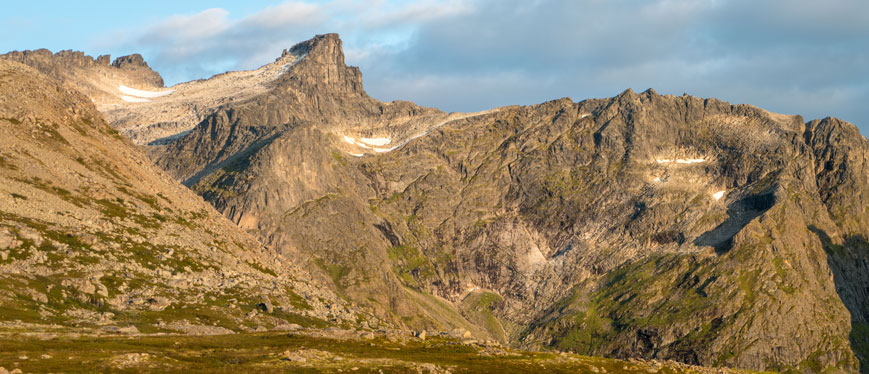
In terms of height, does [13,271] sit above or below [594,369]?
above

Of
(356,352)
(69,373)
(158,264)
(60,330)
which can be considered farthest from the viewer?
(158,264)

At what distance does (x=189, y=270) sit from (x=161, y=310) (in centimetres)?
3046

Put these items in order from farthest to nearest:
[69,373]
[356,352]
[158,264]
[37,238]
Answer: [158,264]
[37,238]
[356,352]
[69,373]

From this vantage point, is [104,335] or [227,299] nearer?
[104,335]

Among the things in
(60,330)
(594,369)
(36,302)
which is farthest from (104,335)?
(594,369)

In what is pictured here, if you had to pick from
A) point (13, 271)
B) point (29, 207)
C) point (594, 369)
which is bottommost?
point (594, 369)

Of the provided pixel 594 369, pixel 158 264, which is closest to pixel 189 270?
pixel 158 264

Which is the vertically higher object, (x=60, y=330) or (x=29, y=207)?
(x=29, y=207)

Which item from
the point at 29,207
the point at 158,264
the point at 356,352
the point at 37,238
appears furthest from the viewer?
the point at 158,264

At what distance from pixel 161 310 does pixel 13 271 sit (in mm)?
27815

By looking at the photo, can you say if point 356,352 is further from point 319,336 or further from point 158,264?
point 158,264

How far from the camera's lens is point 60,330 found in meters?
127

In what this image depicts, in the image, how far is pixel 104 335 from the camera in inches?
5054

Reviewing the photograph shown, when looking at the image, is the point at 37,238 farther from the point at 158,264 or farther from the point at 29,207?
the point at 158,264
